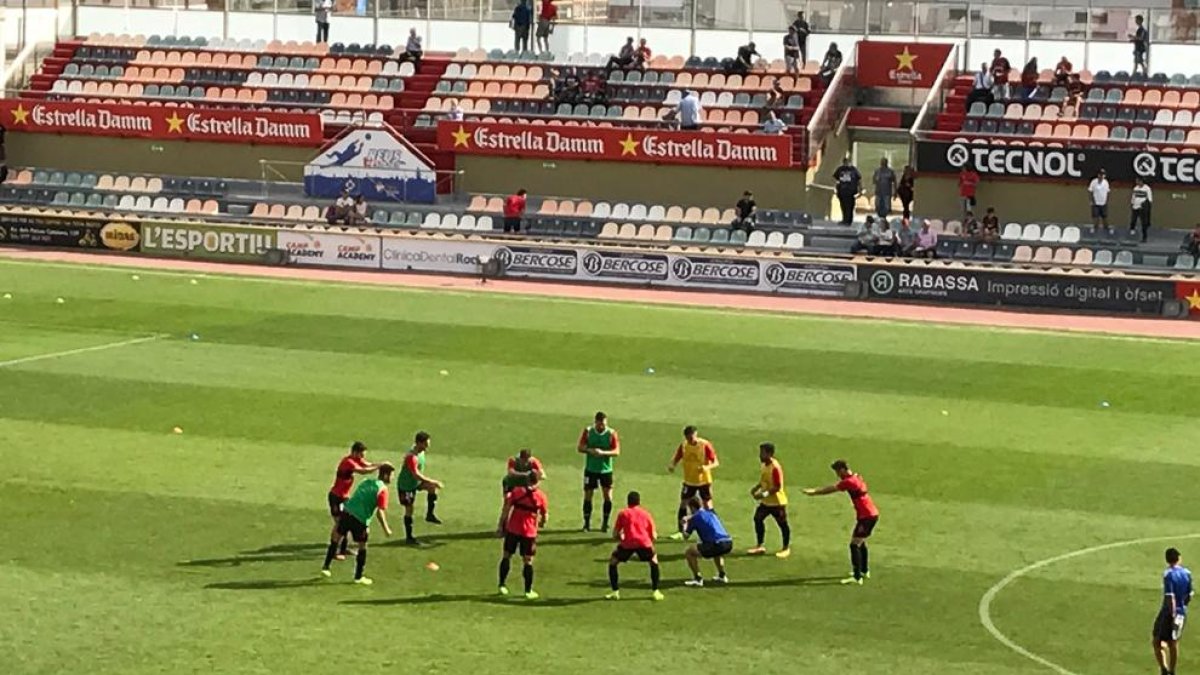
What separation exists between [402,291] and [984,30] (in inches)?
732

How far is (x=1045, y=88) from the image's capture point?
55.8 metres

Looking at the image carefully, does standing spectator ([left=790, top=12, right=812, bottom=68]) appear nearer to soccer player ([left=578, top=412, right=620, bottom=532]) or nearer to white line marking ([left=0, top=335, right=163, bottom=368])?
white line marking ([left=0, top=335, right=163, bottom=368])

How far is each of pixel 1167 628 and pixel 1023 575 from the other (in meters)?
4.26

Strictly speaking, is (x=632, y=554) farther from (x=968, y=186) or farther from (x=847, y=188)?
(x=847, y=188)

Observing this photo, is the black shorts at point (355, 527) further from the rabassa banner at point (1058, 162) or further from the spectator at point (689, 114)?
the spectator at point (689, 114)

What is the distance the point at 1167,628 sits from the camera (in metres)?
21.0

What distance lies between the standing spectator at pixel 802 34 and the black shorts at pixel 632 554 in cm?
3599

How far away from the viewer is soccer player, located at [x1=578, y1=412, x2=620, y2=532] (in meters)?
27.4

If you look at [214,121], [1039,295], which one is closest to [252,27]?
[214,121]

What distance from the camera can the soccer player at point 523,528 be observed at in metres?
24.0

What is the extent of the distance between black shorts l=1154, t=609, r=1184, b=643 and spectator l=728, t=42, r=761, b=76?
38.9 metres

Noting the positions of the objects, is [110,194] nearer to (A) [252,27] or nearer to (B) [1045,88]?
(A) [252,27]

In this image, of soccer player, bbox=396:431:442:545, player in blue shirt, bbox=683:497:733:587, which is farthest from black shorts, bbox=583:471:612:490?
player in blue shirt, bbox=683:497:733:587

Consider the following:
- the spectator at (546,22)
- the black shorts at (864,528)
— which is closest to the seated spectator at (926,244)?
the spectator at (546,22)
